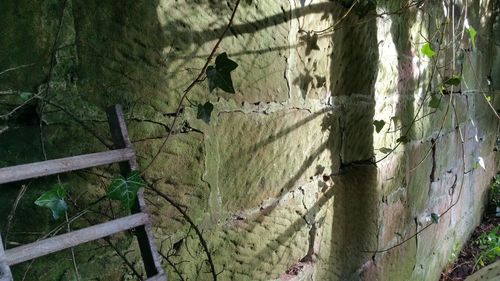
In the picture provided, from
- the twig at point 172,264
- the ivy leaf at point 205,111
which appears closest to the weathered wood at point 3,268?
the twig at point 172,264

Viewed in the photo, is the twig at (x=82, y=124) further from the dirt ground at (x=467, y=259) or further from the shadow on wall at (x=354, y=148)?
the dirt ground at (x=467, y=259)

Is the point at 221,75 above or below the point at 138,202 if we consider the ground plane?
above

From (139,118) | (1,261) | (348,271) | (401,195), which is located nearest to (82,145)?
(139,118)

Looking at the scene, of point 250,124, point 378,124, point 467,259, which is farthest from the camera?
point 467,259

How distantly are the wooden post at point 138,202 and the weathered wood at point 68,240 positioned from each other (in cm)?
2

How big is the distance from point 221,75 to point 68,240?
0.47 meters

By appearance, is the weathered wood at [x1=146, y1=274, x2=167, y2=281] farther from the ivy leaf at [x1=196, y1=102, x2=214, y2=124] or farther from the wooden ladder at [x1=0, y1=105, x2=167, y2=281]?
the ivy leaf at [x1=196, y1=102, x2=214, y2=124]

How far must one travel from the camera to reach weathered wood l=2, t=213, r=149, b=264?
0.69 metres

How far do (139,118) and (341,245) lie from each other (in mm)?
1038

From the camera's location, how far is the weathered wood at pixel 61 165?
0.69 metres

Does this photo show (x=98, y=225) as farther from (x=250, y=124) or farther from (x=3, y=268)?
(x=250, y=124)

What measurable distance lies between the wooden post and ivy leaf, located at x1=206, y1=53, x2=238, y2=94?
22 centimetres

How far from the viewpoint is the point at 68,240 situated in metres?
0.75

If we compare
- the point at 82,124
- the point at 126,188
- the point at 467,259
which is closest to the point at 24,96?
the point at 82,124
